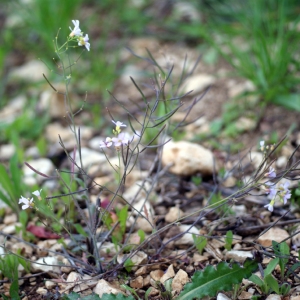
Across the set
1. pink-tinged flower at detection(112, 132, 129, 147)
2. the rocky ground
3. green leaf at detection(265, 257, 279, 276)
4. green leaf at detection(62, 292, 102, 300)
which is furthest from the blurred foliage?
green leaf at detection(62, 292, 102, 300)

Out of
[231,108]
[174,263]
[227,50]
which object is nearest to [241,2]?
[227,50]

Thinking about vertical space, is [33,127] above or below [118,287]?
above

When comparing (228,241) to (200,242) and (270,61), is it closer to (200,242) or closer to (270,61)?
(200,242)

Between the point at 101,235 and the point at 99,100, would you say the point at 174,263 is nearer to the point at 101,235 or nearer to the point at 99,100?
the point at 101,235

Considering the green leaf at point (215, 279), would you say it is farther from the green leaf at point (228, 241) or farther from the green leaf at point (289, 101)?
the green leaf at point (289, 101)

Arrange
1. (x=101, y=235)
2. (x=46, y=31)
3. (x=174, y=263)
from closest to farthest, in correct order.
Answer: (x=174, y=263)
(x=101, y=235)
(x=46, y=31)

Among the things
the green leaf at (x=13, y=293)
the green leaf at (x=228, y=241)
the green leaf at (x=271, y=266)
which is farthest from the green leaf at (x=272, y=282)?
the green leaf at (x=13, y=293)

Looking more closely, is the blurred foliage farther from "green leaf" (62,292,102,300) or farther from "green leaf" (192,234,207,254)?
"green leaf" (62,292,102,300)
